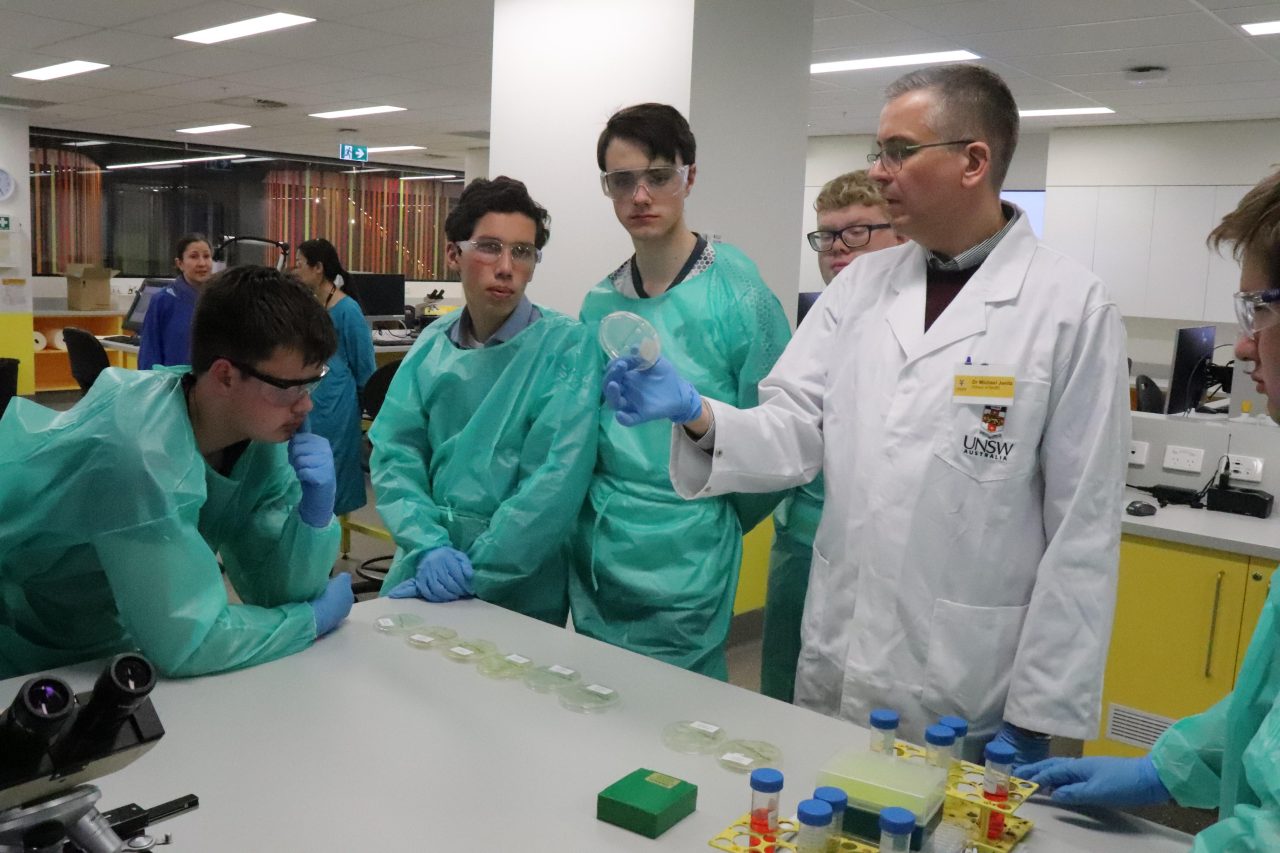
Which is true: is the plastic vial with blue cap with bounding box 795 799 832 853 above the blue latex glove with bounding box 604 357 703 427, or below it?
below

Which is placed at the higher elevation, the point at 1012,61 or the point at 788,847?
the point at 1012,61

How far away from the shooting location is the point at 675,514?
74.9 inches

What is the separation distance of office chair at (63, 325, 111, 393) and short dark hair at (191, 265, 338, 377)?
5198 mm

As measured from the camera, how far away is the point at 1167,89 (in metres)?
6.62

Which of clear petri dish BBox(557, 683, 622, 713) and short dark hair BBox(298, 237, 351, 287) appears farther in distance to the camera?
short dark hair BBox(298, 237, 351, 287)

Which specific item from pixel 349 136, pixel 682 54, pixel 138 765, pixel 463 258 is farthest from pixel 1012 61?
pixel 349 136

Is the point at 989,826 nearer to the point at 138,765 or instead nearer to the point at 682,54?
the point at 138,765

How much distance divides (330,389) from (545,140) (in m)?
1.35

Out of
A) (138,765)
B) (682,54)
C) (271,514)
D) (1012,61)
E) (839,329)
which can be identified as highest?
(1012,61)

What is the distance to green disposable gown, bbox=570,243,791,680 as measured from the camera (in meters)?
1.90

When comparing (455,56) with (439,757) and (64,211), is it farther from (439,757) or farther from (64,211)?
(64,211)

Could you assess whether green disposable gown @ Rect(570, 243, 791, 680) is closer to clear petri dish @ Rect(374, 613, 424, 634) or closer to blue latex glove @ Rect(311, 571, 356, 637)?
clear petri dish @ Rect(374, 613, 424, 634)

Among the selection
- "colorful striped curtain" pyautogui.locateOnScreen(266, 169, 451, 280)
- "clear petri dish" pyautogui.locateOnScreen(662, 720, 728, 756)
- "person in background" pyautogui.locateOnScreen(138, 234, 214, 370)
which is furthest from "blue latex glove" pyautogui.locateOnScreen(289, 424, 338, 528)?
"colorful striped curtain" pyautogui.locateOnScreen(266, 169, 451, 280)

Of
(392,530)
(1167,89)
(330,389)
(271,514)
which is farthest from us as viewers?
(1167,89)
